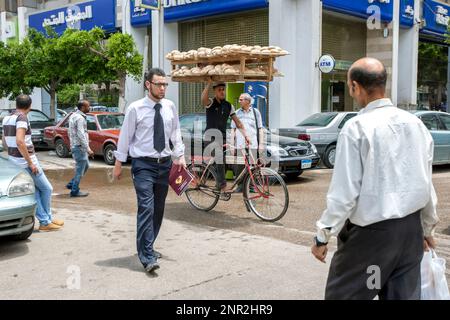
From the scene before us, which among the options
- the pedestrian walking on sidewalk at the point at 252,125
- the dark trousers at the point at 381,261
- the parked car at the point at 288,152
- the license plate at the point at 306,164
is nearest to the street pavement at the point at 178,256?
the pedestrian walking on sidewalk at the point at 252,125

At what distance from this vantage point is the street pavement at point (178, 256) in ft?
13.8

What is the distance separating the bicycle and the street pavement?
192 mm

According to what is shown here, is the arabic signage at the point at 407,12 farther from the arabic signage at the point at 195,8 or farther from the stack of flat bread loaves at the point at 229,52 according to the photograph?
the stack of flat bread loaves at the point at 229,52

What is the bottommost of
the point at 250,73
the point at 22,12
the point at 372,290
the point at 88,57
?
the point at 372,290

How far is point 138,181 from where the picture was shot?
→ 4770 mm

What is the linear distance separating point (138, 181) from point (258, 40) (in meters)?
14.9

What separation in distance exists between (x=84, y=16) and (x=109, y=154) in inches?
517

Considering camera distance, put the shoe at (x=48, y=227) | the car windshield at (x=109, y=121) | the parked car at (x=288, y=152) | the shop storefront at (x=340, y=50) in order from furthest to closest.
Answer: the shop storefront at (x=340, y=50) < the car windshield at (x=109, y=121) < the parked car at (x=288, y=152) < the shoe at (x=48, y=227)

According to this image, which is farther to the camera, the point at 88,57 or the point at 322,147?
the point at 88,57

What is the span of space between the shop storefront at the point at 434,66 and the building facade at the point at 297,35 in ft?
0.45

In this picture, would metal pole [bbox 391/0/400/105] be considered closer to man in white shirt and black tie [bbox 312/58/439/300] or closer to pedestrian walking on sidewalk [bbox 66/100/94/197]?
pedestrian walking on sidewalk [bbox 66/100/94/197]

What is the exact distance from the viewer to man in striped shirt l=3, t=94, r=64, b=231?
607cm
